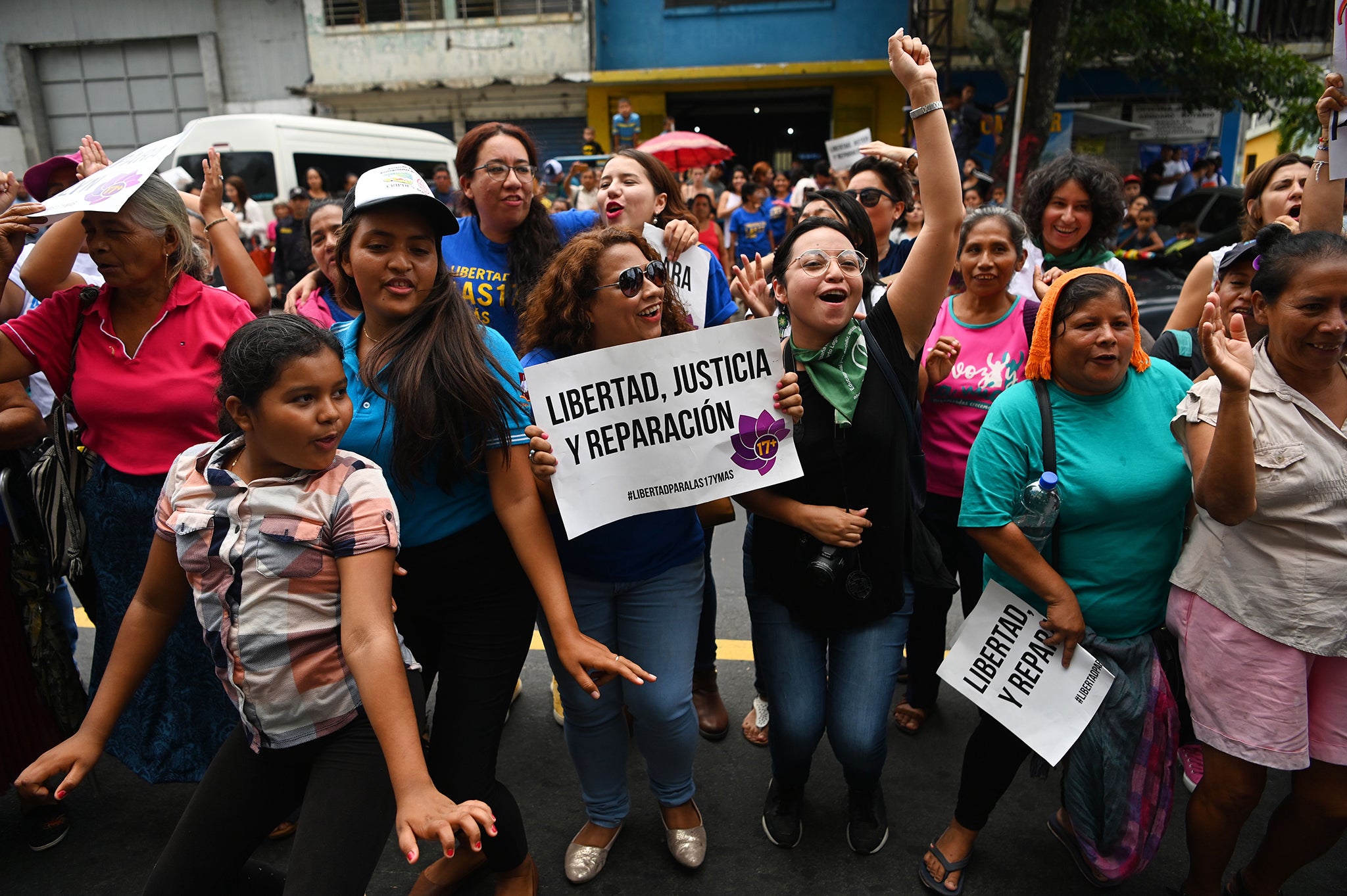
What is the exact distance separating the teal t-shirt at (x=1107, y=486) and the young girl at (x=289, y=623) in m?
1.64

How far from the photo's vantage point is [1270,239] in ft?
7.50

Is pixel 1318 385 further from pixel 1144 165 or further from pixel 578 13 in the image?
pixel 578 13

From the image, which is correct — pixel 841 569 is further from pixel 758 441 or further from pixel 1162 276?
pixel 1162 276

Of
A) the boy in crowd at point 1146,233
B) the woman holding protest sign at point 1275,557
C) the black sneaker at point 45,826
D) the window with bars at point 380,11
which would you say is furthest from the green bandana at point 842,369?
the window with bars at point 380,11

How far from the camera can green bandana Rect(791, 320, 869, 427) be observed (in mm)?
2492

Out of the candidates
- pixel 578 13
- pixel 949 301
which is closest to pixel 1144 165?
pixel 578 13

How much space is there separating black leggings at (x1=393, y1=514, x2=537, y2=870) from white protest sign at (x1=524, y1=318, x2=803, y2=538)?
0.27 metres

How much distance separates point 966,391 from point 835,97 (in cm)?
1829

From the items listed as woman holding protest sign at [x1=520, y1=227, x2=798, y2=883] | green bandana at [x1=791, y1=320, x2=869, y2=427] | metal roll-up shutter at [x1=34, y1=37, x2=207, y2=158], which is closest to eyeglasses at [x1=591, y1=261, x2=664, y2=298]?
woman holding protest sign at [x1=520, y1=227, x2=798, y2=883]

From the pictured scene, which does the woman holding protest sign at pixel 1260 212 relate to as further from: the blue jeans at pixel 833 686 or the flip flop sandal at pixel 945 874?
the flip flop sandal at pixel 945 874

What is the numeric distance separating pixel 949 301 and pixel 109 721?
3.06 meters

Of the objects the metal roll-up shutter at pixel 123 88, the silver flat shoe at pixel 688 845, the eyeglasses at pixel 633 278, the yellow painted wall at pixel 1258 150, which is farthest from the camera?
the metal roll-up shutter at pixel 123 88

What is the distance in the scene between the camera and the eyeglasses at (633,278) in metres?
2.45

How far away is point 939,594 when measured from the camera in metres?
3.19
